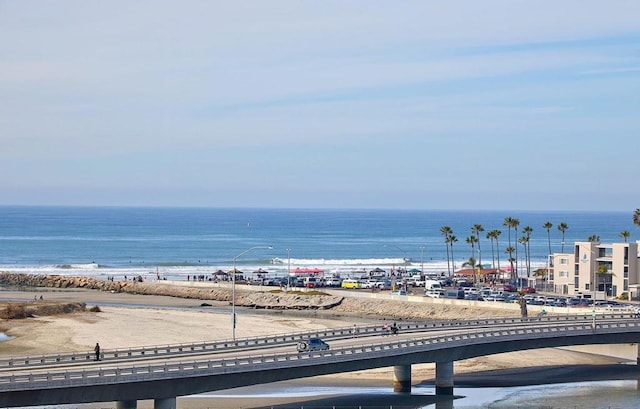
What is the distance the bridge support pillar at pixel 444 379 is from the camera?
75750mm

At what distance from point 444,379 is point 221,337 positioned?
2867cm

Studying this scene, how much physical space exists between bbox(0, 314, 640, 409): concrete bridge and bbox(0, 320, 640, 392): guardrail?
54mm

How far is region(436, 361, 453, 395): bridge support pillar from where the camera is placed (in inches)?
2982

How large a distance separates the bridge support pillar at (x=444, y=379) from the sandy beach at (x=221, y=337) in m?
3.02

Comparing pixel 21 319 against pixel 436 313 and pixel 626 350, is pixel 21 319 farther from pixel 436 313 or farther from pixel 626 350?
pixel 626 350

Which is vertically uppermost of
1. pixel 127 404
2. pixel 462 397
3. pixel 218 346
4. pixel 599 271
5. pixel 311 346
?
pixel 599 271

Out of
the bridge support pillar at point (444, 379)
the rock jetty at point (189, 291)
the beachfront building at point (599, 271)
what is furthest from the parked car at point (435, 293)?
the bridge support pillar at point (444, 379)

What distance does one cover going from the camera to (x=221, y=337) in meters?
99.1

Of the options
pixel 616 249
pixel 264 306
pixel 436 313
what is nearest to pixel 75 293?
pixel 264 306

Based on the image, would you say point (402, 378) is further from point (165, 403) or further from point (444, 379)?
point (165, 403)

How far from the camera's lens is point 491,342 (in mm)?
78625

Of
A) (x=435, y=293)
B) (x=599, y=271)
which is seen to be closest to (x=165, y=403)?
(x=435, y=293)

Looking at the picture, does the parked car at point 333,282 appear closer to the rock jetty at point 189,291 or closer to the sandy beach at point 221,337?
the rock jetty at point 189,291

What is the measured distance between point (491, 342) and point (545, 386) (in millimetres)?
5005
